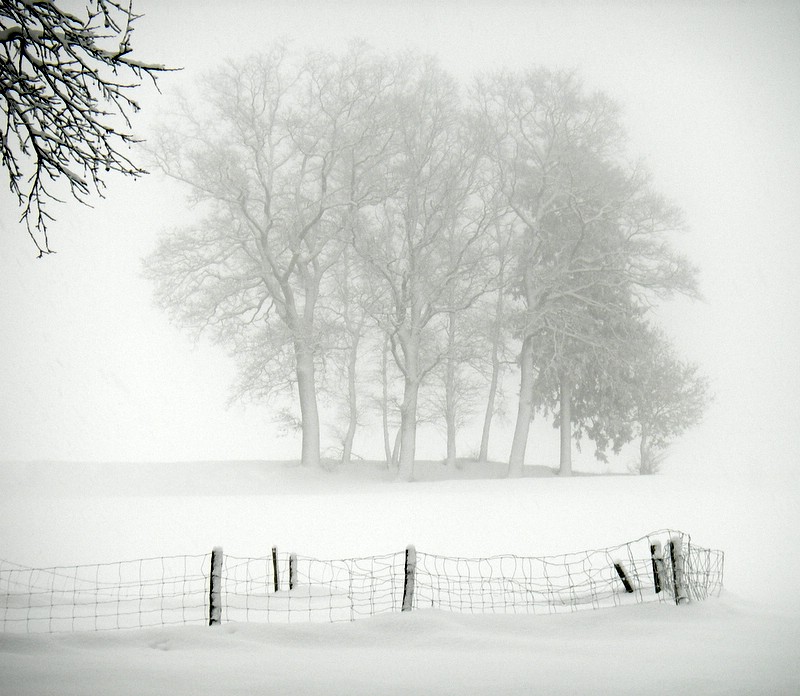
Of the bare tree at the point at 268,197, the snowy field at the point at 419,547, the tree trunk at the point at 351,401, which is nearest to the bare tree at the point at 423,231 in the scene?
the bare tree at the point at 268,197

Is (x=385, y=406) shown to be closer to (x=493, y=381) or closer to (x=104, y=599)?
(x=493, y=381)

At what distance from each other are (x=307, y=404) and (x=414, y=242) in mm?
6681

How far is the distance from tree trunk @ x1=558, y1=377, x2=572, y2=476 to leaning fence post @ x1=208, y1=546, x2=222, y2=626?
20147 mm

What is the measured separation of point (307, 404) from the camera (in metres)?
24.0

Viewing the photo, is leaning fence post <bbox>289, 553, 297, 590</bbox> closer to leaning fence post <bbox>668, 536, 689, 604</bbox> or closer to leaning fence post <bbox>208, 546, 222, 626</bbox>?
leaning fence post <bbox>208, 546, 222, 626</bbox>

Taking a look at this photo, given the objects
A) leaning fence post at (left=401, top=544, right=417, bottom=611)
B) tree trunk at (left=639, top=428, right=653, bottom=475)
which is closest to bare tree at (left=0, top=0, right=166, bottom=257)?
leaning fence post at (left=401, top=544, right=417, bottom=611)

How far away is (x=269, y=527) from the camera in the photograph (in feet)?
51.5

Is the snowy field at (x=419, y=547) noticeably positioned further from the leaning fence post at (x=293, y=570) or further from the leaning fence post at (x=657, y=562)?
the leaning fence post at (x=293, y=570)

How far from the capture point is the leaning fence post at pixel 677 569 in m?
7.32

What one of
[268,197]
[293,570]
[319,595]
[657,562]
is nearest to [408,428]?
[268,197]

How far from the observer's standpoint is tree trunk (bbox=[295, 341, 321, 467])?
23922mm

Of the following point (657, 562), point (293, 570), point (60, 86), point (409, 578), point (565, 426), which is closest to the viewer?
point (60, 86)

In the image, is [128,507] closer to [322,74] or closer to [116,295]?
[322,74]

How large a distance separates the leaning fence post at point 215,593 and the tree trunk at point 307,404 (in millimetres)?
16721
